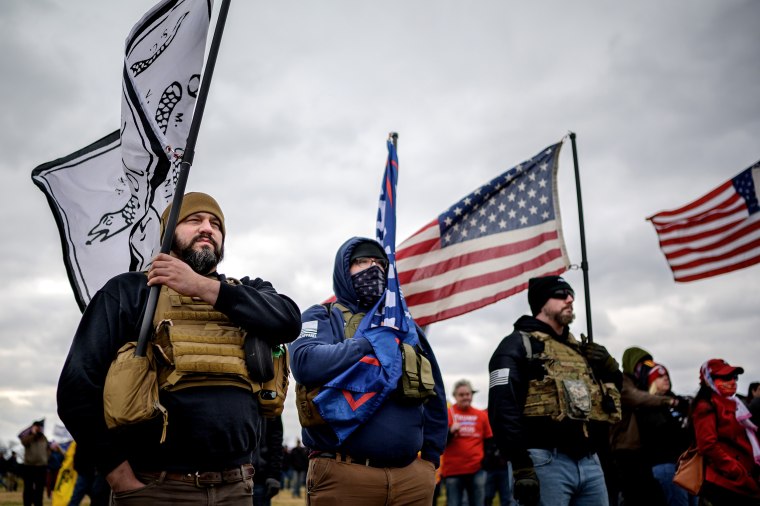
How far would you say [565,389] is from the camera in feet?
16.5

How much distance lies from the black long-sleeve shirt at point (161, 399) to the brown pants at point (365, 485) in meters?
0.98

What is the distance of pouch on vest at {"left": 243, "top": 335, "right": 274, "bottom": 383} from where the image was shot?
295 cm

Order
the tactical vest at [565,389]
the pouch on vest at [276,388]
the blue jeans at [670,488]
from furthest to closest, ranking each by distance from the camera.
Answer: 1. the blue jeans at [670,488]
2. the tactical vest at [565,389]
3. the pouch on vest at [276,388]

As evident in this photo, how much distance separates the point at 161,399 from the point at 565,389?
126 inches

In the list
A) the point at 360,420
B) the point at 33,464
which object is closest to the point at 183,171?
the point at 360,420

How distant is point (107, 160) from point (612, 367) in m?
4.37

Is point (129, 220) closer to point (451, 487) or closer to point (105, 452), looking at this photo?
point (105, 452)

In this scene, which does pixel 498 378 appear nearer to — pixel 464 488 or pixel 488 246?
pixel 488 246

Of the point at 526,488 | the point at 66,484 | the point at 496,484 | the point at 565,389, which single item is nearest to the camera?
the point at 526,488

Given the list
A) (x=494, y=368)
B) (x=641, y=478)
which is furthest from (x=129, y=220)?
(x=641, y=478)

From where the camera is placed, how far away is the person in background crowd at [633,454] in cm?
830

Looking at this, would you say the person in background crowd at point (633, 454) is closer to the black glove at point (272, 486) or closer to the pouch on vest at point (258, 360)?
the black glove at point (272, 486)

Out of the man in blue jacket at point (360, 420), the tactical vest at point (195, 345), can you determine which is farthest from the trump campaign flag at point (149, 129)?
the man in blue jacket at point (360, 420)

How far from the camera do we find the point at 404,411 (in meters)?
4.07
